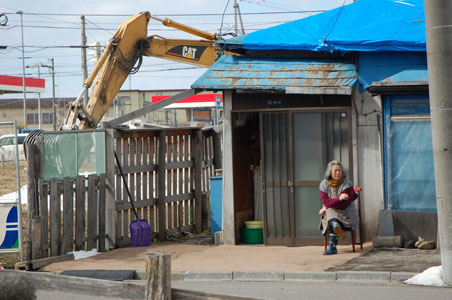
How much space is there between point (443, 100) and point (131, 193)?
7440 mm

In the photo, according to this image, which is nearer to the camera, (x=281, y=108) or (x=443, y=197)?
(x=443, y=197)

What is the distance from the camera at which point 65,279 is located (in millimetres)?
6262

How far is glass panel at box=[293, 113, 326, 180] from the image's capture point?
13.5 metres

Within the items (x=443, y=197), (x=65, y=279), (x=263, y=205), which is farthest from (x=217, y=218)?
(x=65, y=279)

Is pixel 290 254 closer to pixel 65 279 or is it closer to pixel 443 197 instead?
pixel 443 197

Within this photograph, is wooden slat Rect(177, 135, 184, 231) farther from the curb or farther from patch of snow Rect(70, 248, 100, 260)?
the curb

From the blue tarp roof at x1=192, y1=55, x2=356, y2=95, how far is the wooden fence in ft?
7.55

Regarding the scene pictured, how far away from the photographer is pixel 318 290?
9602mm

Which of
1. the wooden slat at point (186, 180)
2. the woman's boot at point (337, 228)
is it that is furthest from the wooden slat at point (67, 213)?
the woman's boot at point (337, 228)

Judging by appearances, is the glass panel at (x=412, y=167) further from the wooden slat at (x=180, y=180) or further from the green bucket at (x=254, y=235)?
the wooden slat at (x=180, y=180)

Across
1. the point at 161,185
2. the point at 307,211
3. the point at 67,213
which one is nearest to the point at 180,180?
the point at 161,185

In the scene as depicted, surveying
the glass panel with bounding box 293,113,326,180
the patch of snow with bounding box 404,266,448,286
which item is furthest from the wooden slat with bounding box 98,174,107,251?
the patch of snow with bounding box 404,266,448,286

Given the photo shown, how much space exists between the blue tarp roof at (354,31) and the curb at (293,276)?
4383 mm

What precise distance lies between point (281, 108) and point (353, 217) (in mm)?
2540
